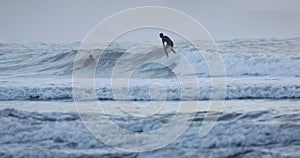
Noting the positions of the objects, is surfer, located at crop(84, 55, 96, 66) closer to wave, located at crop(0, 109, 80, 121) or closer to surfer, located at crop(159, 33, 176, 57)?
surfer, located at crop(159, 33, 176, 57)

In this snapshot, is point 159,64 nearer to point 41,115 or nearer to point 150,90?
point 150,90

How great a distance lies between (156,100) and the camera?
4570mm

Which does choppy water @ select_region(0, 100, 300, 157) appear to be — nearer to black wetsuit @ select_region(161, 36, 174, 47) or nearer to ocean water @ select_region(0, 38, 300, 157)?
ocean water @ select_region(0, 38, 300, 157)

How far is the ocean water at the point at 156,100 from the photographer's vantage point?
2582mm

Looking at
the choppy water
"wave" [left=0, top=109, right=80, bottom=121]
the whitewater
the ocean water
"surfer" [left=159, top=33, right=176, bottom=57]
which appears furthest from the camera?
"surfer" [left=159, top=33, right=176, bottom=57]

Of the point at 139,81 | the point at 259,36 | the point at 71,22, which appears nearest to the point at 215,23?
the point at 259,36

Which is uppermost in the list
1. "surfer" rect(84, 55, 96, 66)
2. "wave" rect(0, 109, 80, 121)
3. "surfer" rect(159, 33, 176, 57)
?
"surfer" rect(159, 33, 176, 57)

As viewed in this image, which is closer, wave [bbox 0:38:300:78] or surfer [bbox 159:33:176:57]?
surfer [bbox 159:33:176:57]

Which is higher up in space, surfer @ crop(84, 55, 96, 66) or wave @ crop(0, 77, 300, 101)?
surfer @ crop(84, 55, 96, 66)

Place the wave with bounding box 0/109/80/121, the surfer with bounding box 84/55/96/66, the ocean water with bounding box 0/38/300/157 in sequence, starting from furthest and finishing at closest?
the surfer with bounding box 84/55/96/66
the wave with bounding box 0/109/80/121
the ocean water with bounding box 0/38/300/157

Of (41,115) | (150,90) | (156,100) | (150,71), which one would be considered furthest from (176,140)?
(150,71)

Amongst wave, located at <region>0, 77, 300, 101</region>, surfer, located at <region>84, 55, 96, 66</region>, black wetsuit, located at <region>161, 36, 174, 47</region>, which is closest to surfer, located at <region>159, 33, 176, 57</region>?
black wetsuit, located at <region>161, 36, 174, 47</region>

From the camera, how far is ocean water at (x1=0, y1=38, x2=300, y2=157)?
8.47ft

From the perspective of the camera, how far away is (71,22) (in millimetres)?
5285
